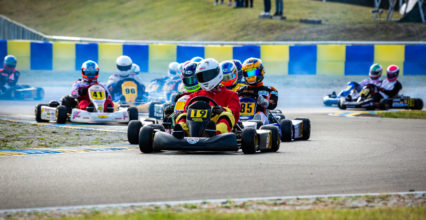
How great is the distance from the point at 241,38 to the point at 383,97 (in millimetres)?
11436

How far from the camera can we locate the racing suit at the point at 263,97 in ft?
35.0

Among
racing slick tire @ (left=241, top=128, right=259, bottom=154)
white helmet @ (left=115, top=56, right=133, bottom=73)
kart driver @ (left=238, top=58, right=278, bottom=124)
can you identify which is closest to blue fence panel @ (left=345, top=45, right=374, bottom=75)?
white helmet @ (left=115, top=56, right=133, bottom=73)

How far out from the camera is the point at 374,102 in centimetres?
1823

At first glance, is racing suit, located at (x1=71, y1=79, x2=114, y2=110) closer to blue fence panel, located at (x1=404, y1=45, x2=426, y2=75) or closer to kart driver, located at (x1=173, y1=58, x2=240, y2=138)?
kart driver, located at (x1=173, y1=58, x2=240, y2=138)

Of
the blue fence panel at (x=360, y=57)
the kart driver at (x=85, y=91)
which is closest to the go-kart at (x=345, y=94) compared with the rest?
the blue fence panel at (x=360, y=57)

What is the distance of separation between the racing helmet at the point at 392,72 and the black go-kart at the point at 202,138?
34.0 feet

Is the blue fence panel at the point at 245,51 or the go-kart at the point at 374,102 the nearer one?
the go-kart at the point at 374,102

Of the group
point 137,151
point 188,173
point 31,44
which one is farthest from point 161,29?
point 188,173

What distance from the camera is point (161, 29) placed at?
3469 centimetres

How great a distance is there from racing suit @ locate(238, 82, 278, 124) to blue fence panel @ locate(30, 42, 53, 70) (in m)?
10.5

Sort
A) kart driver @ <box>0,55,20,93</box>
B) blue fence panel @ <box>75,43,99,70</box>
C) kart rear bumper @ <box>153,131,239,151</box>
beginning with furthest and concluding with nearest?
blue fence panel @ <box>75,43,99,70</box>
kart driver @ <box>0,55,20,93</box>
kart rear bumper @ <box>153,131,239,151</box>

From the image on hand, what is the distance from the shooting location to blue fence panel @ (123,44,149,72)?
2045 centimetres

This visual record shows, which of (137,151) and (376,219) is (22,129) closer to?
(137,151)

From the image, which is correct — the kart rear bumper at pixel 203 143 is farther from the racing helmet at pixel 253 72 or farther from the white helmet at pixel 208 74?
the racing helmet at pixel 253 72
